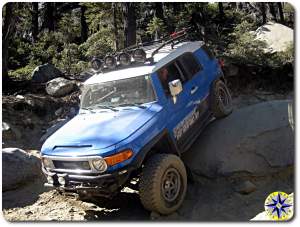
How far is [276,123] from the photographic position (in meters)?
6.09

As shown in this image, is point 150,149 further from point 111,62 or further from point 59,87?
point 59,87

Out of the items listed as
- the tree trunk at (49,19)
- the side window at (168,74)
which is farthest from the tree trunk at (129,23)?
the tree trunk at (49,19)

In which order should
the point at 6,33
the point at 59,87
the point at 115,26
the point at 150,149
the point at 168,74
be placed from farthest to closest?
the point at 115,26 < the point at 59,87 < the point at 6,33 < the point at 168,74 < the point at 150,149

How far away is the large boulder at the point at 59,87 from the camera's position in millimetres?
10461

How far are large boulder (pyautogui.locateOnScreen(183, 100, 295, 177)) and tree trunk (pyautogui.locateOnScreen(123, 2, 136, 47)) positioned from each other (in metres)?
5.02

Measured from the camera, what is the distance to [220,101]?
22.3ft

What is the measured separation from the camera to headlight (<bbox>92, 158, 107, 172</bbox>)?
4.43m

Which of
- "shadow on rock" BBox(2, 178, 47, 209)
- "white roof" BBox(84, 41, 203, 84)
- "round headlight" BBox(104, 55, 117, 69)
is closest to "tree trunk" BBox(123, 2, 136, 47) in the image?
"white roof" BBox(84, 41, 203, 84)

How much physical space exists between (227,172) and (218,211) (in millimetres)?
857

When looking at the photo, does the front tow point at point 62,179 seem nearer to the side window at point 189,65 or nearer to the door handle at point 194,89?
the door handle at point 194,89

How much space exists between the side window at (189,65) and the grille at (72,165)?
2.57 meters

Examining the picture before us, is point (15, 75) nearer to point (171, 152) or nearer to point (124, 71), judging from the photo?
point (124, 71)

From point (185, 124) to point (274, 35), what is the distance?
26.6ft

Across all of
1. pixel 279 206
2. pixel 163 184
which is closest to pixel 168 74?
pixel 163 184
